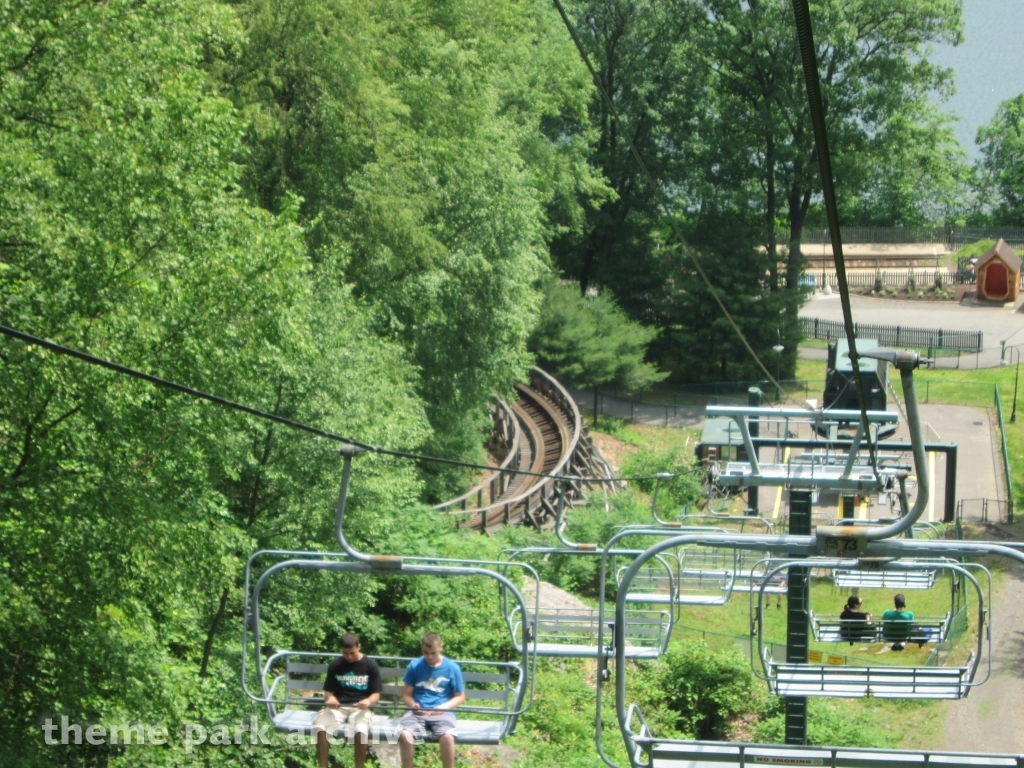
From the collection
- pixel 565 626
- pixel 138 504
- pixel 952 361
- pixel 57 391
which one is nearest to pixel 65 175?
pixel 57 391

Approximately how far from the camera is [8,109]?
1364 cm

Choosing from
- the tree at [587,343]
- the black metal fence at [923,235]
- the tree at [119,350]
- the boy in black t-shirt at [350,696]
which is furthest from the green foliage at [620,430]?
the black metal fence at [923,235]

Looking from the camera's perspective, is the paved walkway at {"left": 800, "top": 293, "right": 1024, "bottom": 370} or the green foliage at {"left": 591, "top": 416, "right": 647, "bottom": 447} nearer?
the green foliage at {"left": 591, "top": 416, "right": 647, "bottom": 447}

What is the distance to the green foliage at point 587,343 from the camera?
39625 mm

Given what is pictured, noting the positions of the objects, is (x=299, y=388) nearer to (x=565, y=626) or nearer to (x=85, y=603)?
(x=85, y=603)

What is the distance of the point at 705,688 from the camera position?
19.9 metres

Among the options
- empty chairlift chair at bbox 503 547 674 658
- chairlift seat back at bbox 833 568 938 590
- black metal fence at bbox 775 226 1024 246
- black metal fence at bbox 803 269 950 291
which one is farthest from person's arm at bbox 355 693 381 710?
black metal fence at bbox 775 226 1024 246

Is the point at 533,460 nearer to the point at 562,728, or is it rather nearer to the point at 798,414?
the point at 562,728

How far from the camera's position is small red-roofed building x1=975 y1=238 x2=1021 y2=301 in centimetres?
5350

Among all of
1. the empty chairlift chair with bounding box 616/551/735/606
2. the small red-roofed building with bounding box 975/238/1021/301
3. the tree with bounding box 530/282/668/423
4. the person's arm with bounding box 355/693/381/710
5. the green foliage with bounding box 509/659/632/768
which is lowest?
the green foliage with bounding box 509/659/632/768

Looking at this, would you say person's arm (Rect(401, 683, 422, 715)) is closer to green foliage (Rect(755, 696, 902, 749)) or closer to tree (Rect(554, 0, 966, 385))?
green foliage (Rect(755, 696, 902, 749))

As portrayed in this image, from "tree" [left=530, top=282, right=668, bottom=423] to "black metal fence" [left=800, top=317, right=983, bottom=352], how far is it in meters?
6.92

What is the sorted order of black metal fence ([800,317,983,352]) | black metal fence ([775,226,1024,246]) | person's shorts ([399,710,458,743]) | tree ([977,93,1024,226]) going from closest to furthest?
person's shorts ([399,710,458,743]), black metal fence ([800,317,983,352]), black metal fence ([775,226,1024,246]), tree ([977,93,1024,226])

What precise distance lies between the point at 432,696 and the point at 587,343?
30.5 m
